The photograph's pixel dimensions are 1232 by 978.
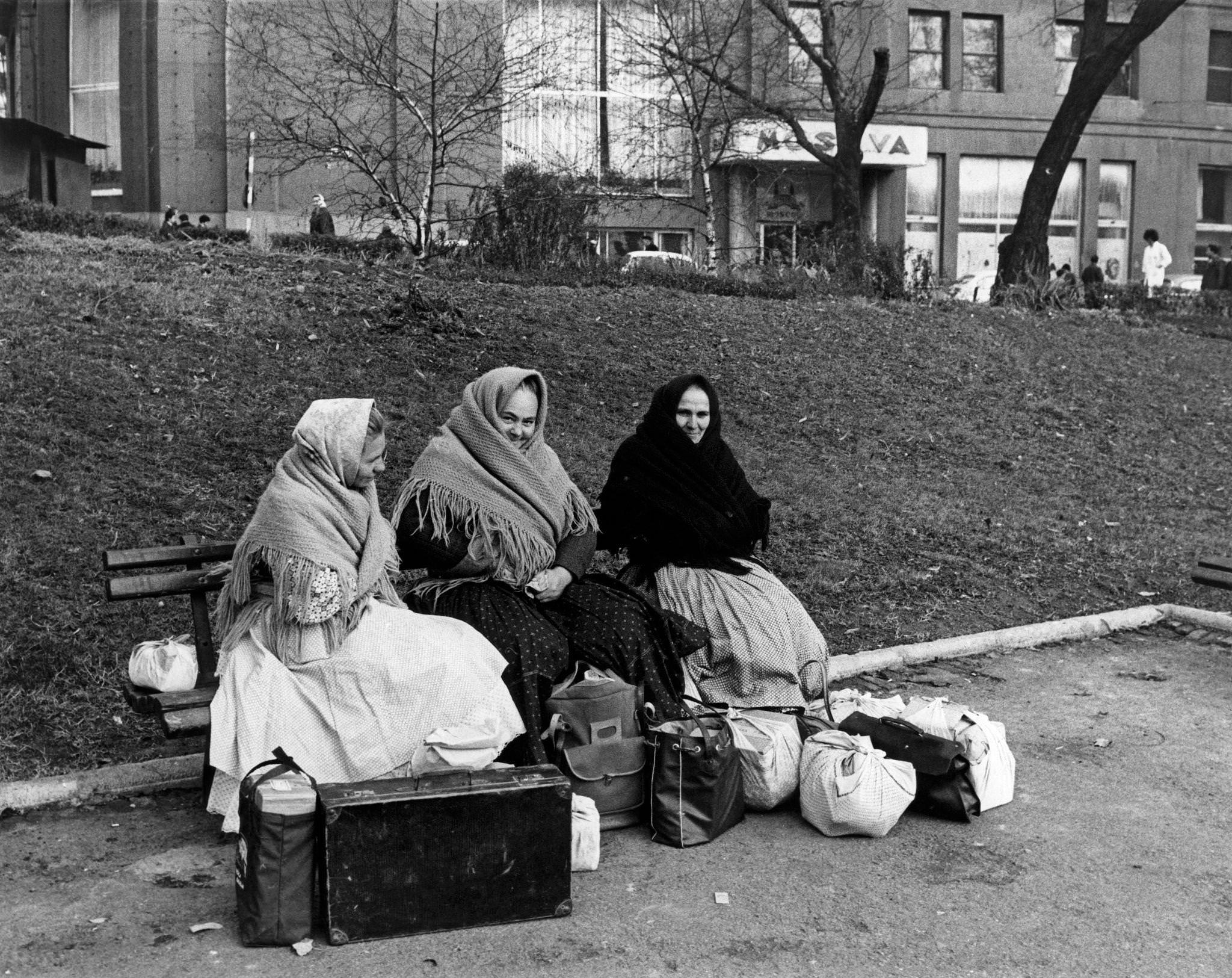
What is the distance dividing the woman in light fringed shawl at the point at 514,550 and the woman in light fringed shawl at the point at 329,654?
1.62 ft

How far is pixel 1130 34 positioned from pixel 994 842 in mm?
14494

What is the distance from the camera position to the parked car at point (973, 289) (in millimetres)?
16344

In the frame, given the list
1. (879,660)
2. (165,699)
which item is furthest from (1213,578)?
(165,699)

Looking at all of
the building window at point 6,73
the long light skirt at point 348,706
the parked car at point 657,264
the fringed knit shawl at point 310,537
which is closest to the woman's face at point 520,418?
the fringed knit shawl at point 310,537

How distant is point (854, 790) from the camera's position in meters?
4.41

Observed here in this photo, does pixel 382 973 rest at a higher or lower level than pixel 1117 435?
Answer: lower

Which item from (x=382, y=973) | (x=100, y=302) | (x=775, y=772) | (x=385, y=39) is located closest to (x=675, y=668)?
(x=775, y=772)

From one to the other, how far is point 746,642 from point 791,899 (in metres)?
1.40

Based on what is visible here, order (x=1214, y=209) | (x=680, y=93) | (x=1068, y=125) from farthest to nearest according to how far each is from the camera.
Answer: (x=1214, y=209)
(x=680, y=93)
(x=1068, y=125)

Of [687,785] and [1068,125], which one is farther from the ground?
[1068,125]

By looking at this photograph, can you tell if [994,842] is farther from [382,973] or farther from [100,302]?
[100,302]

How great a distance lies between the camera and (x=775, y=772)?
15.1ft

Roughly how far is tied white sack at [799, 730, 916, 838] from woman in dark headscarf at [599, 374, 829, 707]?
0.72m

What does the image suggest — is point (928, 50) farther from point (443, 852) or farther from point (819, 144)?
point (443, 852)
